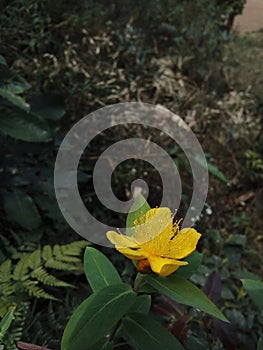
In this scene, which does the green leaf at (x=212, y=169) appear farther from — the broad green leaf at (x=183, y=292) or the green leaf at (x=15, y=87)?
the broad green leaf at (x=183, y=292)

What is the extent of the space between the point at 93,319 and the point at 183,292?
14 centimetres

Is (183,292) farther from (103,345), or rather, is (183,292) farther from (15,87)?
(15,87)

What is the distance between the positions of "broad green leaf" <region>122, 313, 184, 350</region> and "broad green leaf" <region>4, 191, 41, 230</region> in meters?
0.90

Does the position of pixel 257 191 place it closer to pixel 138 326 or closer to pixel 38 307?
pixel 38 307

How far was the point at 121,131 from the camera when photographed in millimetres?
2361

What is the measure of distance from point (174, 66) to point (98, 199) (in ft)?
3.58

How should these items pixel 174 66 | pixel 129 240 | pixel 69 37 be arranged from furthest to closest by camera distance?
pixel 174 66, pixel 69 37, pixel 129 240

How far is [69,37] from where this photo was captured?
2584 millimetres

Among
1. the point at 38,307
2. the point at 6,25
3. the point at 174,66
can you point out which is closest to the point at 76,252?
the point at 38,307

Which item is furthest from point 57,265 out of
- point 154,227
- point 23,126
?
point 154,227

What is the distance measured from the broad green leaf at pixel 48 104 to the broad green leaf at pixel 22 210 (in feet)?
1.06

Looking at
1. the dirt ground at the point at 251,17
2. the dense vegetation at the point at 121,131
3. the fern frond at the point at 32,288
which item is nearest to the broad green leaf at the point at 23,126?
the dense vegetation at the point at 121,131

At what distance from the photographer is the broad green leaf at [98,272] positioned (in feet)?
2.85

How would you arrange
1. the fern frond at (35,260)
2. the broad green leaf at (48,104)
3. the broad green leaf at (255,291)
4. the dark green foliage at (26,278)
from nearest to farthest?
the broad green leaf at (255,291)
the dark green foliage at (26,278)
the fern frond at (35,260)
the broad green leaf at (48,104)
